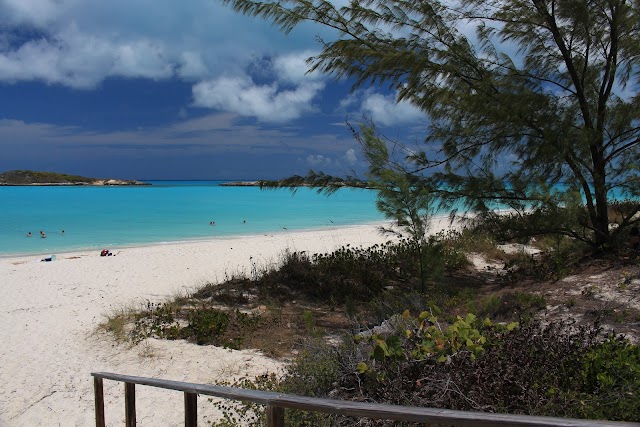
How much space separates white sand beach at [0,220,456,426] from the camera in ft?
17.0

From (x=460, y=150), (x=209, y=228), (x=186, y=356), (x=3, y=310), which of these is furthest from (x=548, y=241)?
(x=209, y=228)

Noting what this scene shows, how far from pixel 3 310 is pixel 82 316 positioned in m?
1.91

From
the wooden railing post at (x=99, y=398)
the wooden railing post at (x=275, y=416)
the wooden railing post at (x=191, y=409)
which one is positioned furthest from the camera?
the wooden railing post at (x=99, y=398)

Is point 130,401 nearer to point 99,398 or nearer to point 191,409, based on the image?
point 99,398

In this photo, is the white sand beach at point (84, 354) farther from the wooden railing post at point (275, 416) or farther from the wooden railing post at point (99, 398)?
the wooden railing post at point (275, 416)

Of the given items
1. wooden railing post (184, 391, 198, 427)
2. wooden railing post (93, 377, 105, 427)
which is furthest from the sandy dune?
wooden railing post (184, 391, 198, 427)

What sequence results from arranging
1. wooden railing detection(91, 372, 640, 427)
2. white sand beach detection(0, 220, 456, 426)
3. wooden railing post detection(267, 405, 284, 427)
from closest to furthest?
1. wooden railing detection(91, 372, 640, 427)
2. wooden railing post detection(267, 405, 284, 427)
3. white sand beach detection(0, 220, 456, 426)

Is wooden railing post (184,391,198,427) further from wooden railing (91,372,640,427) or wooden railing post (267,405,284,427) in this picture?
wooden railing post (267,405,284,427)

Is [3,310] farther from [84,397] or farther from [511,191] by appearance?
[511,191]

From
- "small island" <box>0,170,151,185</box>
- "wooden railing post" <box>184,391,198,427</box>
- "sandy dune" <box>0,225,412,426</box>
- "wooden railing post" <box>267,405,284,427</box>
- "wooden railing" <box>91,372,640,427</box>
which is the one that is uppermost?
"small island" <box>0,170,151,185</box>

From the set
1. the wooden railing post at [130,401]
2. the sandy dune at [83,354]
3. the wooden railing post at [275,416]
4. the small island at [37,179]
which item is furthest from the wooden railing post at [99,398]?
the small island at [37,179]

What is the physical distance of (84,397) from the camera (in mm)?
5477

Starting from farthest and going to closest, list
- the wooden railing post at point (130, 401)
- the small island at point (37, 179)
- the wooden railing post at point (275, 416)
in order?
1. the small island at point (37, 179)
2. the wooden railing post at point (130, 401)
3. the wooden railing post at point (275, 416)

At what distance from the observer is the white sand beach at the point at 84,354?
5.18m
